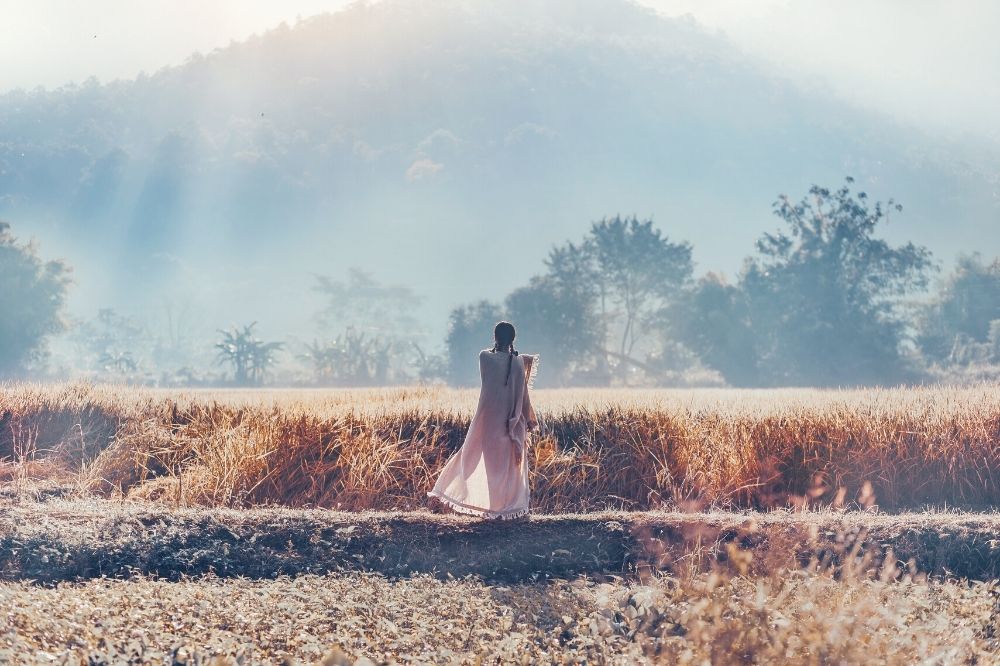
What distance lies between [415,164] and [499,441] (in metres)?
122

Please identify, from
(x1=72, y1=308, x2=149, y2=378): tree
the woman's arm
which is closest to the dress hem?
the woman's arm

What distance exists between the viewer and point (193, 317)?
299 feet

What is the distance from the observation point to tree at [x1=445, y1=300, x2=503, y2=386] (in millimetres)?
47625

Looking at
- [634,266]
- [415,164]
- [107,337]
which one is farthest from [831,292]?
[415,164]

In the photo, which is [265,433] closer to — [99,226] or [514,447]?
[514,447]

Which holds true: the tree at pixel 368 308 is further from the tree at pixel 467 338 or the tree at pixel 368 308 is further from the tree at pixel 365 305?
the tree at pixel 467 338

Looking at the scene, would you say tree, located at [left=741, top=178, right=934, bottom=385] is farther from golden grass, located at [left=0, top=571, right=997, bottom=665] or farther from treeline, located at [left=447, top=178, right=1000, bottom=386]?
golden grass, located at [left=0, top=571, right=997, bottom=665]

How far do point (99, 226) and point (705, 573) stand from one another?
11318cm

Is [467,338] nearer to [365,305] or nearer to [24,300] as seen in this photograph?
[24,300]

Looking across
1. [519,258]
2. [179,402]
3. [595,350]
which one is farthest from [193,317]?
[179,402]

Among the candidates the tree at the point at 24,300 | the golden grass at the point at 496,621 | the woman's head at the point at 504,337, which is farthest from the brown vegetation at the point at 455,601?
the tree at the point at 24,300

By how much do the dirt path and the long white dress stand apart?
0.22 m

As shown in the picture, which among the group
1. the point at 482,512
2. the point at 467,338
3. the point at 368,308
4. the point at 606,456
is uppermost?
the point at 368,308

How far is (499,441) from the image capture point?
329 inches
